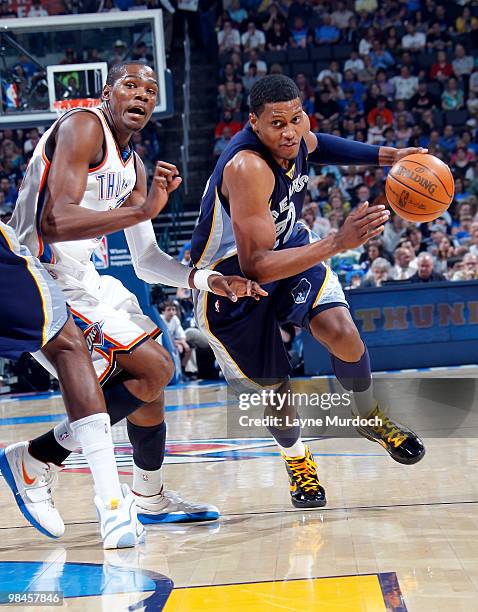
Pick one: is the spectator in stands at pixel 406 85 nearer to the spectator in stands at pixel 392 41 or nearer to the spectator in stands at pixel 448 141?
the spectator in stands at pixel 392 41

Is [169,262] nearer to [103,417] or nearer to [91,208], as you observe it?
[91,208]

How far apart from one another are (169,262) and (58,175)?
756 millimetres

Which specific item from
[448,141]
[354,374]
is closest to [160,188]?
[354,374]

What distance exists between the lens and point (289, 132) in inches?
152

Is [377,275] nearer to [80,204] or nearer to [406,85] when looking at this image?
[406,85]

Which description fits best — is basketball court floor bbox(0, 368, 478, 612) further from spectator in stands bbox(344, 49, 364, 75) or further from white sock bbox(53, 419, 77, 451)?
spectator in stands bbox(344, 49, 364, 75)

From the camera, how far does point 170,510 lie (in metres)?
3.99

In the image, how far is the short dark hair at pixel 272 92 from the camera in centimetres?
385

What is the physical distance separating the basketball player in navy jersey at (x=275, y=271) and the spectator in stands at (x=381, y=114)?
428 inches

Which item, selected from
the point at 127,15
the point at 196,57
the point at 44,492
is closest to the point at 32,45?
the point at 127,15

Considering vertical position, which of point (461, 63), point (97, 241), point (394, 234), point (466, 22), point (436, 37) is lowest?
point (394, 234)

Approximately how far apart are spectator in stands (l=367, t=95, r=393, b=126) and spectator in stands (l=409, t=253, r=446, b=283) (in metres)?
4.68

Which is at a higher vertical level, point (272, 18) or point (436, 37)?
point (272, 18)

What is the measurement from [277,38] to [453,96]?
131 inches
